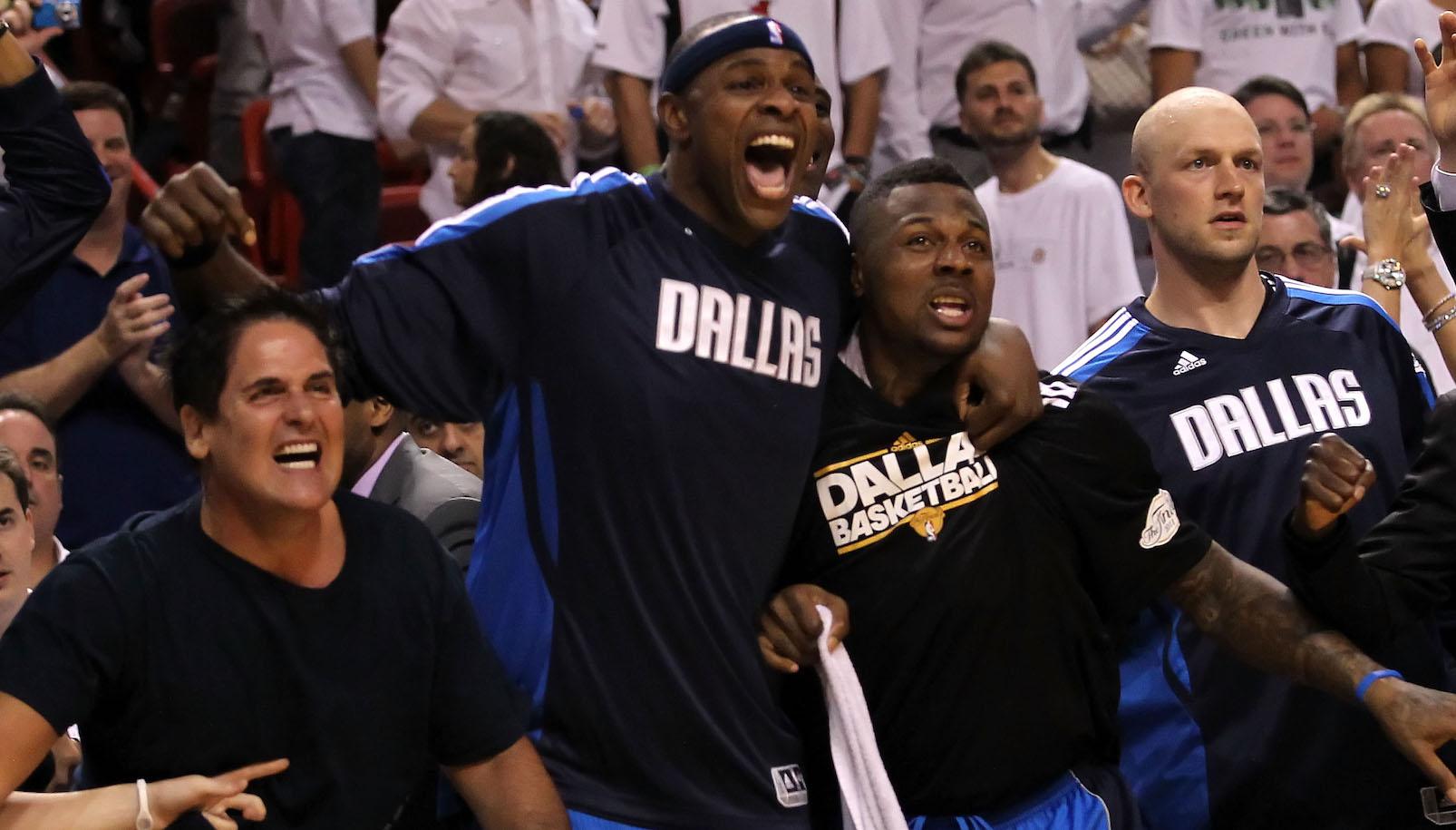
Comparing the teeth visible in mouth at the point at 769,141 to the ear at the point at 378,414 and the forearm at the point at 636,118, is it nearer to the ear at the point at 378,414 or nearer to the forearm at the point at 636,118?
the ear at the point at 378,414

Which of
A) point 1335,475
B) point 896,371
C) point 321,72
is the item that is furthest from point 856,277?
point 321,72

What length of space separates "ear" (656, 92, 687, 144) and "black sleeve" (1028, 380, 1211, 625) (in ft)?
2.89

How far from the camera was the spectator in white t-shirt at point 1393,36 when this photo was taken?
824cm

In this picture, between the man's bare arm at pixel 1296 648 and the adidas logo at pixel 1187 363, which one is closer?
the man's bare arm at pixel 1296 648

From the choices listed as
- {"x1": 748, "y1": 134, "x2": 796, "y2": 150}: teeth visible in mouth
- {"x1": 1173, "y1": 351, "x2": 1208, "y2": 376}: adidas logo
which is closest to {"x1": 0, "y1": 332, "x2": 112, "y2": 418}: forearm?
{"x1": 748, "y1": 134, "x2": 796, "y2": 150}: teeth visible in mouth

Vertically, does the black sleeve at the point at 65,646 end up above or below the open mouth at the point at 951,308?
below

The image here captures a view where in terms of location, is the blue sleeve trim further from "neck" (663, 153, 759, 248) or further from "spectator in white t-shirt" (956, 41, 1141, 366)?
"spectator in white t-shirt" (956, 41, 1141, 366)

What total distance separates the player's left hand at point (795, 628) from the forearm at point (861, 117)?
3.95 meters

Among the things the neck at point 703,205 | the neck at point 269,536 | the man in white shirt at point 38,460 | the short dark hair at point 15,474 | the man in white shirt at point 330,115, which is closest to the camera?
the neck at point 269,536

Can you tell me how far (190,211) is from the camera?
3.07 m

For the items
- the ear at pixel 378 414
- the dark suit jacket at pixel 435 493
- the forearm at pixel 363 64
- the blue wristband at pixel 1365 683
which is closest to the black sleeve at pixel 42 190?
the ear at pixel 378 414

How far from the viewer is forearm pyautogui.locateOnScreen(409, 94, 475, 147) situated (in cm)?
719

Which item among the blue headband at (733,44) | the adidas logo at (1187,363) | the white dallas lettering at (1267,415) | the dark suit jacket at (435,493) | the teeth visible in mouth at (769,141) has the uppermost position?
the blue headband at (733,44)

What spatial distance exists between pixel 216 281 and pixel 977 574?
1.44 metres
